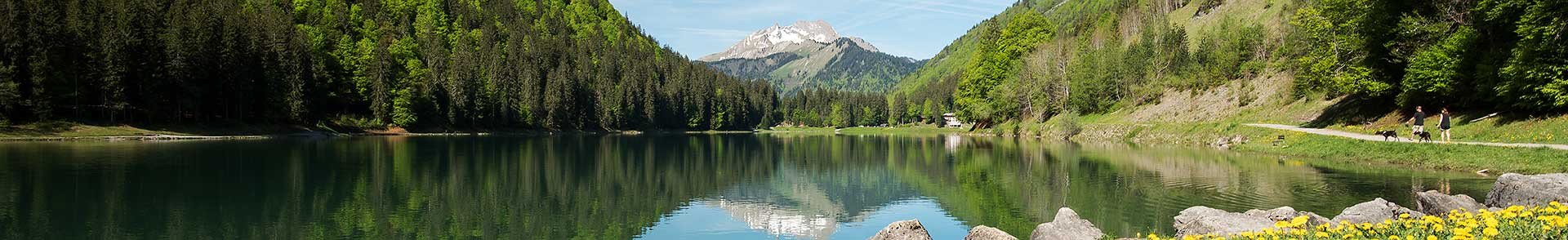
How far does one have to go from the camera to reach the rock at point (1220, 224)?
1210 cm

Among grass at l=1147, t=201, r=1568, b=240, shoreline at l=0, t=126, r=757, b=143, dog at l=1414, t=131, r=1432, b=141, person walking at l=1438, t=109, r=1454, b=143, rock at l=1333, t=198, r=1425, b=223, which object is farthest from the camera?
shoreline at l=0, t=126, r=757, b=143

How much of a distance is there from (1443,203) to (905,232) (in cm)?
994

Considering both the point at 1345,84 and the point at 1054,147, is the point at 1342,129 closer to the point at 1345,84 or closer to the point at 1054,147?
the point at 1345,84

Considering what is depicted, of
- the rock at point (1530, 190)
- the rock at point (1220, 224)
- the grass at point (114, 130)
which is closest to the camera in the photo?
the rock at point (1220, 224)

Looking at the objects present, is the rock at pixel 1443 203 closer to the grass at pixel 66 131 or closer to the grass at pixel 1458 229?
the grass at pixel 1458 229

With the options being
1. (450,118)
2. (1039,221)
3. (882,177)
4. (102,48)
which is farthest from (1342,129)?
(450,118)

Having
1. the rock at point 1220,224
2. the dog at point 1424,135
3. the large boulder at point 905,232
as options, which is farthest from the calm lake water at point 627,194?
the large boulder at point 905,232

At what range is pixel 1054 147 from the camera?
53.2 meters

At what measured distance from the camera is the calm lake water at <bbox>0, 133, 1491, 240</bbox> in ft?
58.8

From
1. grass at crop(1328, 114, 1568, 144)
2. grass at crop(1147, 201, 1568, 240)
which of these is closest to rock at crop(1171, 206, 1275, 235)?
grass at crop(1147, 201, 1568, 240)

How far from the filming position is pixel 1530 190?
15773 millimetres

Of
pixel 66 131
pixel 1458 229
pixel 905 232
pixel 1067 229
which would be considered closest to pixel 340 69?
pixel 66 131

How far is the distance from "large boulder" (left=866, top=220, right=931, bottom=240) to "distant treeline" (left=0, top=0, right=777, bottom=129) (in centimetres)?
6646

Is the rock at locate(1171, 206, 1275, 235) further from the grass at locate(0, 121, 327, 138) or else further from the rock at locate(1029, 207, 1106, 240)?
the grass at locate(0, 121, 327, 138)
